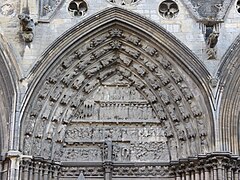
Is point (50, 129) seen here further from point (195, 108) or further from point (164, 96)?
point (195, 108)

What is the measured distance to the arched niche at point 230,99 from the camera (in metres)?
11.4

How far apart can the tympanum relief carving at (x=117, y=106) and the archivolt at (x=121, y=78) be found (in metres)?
0.02

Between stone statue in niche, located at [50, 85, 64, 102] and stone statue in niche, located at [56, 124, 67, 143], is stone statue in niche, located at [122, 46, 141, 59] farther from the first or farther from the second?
stone statue in niche, located at [56, 124, 67, 143]

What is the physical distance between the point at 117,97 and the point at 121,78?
1.43 ft

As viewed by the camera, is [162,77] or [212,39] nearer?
[212,39]

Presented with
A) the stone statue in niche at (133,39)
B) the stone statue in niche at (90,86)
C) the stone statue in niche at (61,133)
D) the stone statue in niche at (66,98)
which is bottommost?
the stone statue in niche at (61,133)

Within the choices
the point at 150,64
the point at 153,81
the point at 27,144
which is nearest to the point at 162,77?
the point at 153,81

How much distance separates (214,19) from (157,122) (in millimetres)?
2386

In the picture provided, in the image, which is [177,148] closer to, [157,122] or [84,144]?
[157,122]

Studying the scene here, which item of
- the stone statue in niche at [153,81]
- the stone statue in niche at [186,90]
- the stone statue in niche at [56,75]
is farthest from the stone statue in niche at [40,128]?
the stone statue in niche at [186,90]

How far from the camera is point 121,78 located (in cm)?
1273

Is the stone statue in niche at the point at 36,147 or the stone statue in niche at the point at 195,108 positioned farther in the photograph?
the stone statue in niche at the point at 195,108

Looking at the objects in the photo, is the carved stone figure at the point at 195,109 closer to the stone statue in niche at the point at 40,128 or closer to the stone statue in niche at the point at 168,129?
the stone statue in niche at the point at 168,129

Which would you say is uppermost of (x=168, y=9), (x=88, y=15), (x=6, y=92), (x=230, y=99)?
(x=168, y=9)
